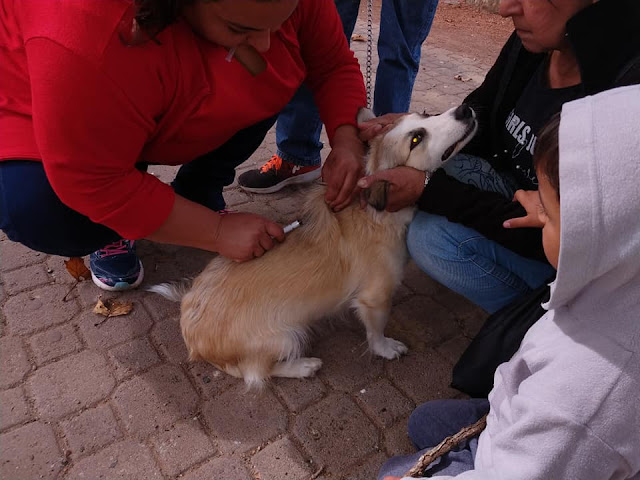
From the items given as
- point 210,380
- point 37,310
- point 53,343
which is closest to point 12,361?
point 53,343

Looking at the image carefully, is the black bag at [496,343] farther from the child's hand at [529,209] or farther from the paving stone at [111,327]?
the paving stone at [111,327]

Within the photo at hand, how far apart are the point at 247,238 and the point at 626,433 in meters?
1.58

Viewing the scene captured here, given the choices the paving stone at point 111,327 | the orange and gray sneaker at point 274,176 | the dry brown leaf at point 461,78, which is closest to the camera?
the paving stone at point 111,327

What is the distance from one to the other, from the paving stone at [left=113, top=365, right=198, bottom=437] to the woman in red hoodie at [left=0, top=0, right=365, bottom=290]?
0.66 m

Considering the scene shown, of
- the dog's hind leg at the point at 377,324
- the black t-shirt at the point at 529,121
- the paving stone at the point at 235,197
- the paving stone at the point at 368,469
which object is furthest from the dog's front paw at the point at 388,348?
the paving stone at the point at 235,197

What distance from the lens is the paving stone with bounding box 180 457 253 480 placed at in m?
2.08

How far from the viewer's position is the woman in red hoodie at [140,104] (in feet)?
5.34

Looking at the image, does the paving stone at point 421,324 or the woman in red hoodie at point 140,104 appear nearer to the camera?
the woman in red hoodie at point 140,104

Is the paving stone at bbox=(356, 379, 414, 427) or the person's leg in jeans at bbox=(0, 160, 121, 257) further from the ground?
the person's leg in jeans at bbox=(0, 160, 121, 257)

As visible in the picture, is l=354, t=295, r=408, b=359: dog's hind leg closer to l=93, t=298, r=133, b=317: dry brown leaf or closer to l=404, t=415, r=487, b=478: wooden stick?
l=404, t=415, r=487, b=478: wooden stick

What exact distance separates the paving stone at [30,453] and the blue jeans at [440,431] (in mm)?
1342

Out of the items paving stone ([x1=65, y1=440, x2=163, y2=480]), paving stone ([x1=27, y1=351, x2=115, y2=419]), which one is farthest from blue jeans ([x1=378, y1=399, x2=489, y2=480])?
paving stone ([x1=27, y1=351, x2=115, y2=419])

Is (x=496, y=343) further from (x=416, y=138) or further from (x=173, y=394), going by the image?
(x=173, y=394)

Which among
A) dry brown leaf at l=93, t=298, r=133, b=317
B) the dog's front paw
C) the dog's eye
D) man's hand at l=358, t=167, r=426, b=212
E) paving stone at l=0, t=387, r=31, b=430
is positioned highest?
the dog's eye
